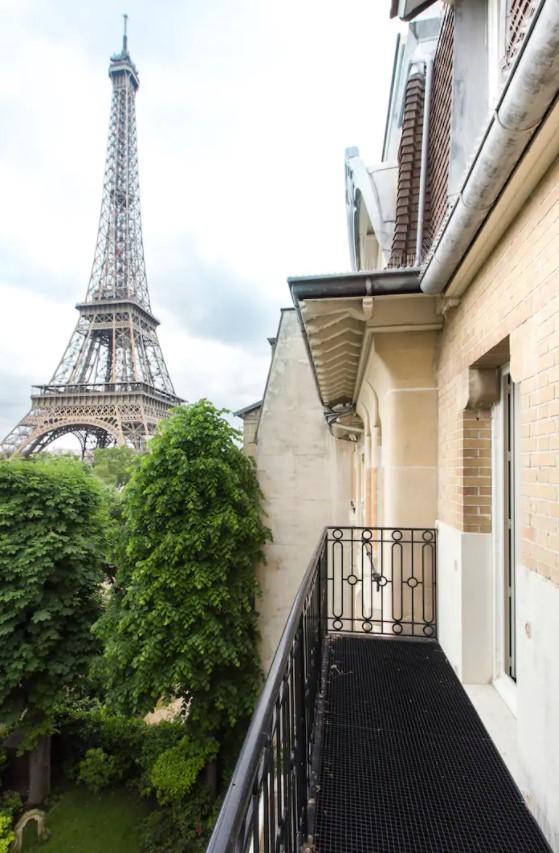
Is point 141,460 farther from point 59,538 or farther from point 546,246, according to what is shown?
point 546,246

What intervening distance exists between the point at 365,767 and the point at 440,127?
187 inches

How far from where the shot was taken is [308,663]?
2.46 metres

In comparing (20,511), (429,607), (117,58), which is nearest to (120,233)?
→ (117,58)

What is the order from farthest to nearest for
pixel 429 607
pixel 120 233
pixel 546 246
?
1. pixel 120 233
2. pixel 429 607
3. pixel 546 246

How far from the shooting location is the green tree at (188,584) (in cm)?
745

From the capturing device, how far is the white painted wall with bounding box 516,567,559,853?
1.67 meters

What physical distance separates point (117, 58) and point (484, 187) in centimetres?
5719

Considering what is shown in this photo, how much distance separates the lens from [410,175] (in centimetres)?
421

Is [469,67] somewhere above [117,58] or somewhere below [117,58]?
below

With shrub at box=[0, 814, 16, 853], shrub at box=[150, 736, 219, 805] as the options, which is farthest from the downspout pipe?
shrub at box=[0, 814, 16, 853]

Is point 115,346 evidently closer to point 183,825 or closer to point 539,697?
point 183,825

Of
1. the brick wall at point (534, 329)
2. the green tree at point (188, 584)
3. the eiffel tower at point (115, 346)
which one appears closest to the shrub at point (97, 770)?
the green tree at point (188, 584)

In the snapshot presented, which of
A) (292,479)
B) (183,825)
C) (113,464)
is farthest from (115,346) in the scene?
(183,825)

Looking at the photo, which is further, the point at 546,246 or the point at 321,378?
the point at 321,378
